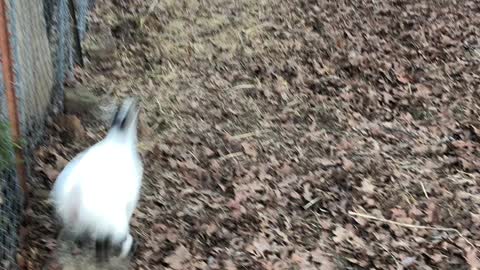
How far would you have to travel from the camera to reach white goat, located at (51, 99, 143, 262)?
125 inches

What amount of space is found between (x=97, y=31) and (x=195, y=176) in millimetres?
2672

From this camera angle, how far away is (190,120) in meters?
5.72

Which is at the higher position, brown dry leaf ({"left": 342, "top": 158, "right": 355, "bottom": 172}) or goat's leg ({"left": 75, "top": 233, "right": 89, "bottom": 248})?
goat's leg ({"left": 75, "top": 233, "right": 89, "bottom": 248})

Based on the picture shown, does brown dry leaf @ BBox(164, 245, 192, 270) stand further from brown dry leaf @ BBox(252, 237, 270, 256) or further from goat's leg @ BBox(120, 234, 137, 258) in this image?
brown dry leaf @ BBox(252, 237, 270, 256)

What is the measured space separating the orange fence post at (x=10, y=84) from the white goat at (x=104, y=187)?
1.73ft

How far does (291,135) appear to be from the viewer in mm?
5754

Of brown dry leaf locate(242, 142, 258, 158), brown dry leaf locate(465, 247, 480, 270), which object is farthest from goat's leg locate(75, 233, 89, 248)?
brown dry leaf locate(465, 247, 480, 270)

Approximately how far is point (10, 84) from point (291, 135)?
2750mm

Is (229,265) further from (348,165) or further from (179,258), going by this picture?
(348,165)

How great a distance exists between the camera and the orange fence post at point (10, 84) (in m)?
3.57

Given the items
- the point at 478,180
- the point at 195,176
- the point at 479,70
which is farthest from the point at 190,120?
the point at 479,70

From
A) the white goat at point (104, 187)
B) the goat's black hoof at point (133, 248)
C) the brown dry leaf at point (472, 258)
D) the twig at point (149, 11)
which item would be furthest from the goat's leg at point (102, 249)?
the twig at point (149, 11)

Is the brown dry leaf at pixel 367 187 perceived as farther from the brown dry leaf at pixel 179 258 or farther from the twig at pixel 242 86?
the twig at pixel 242 86

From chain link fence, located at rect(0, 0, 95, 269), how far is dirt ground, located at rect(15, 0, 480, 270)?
18 centimetres
